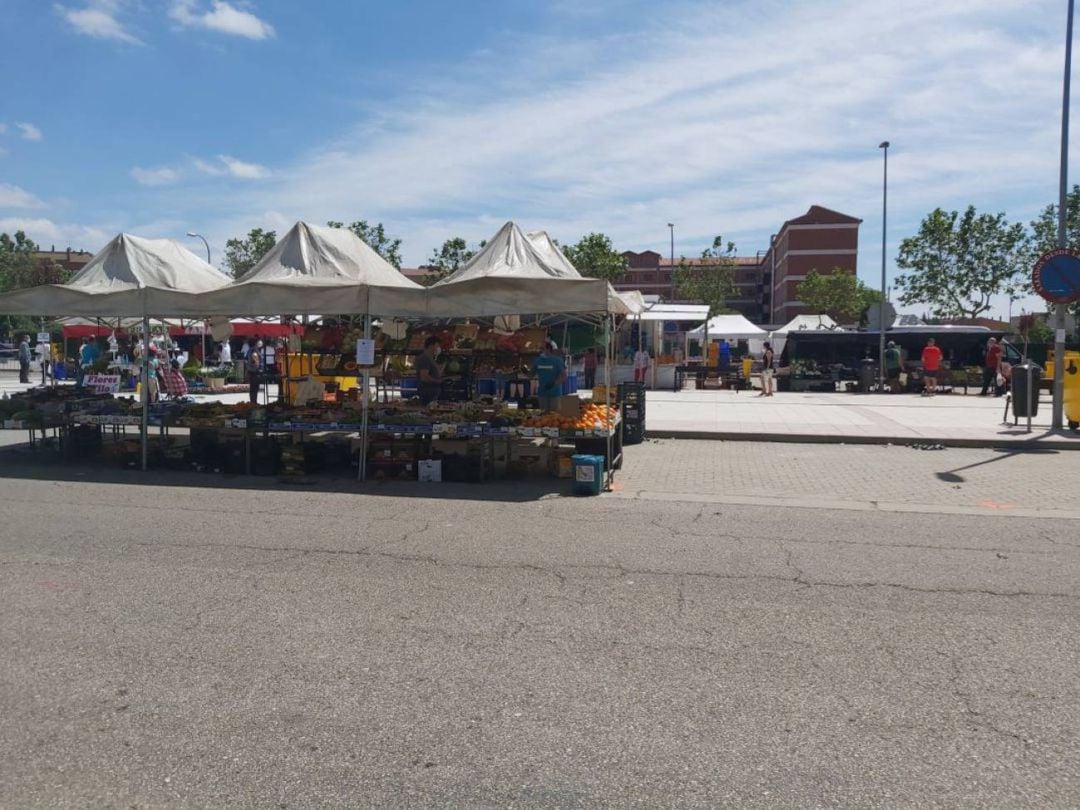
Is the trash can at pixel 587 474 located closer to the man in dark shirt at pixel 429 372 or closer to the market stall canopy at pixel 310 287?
the market stall canopy at pixel 310 287

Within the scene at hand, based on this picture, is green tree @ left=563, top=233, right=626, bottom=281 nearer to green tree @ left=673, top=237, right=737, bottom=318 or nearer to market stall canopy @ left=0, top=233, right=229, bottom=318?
green tree @ left=673, top=237, right=737, bottom=318

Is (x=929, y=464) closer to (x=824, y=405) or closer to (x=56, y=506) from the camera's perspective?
(x=824, y=405)

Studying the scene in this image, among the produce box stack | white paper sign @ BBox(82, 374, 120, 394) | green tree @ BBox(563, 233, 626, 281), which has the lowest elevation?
the produce box stack

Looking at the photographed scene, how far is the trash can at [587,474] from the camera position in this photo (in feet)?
32.2

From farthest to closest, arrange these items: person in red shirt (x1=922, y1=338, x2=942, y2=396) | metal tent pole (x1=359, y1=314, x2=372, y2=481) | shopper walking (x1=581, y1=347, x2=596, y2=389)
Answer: shopper walking (x1=581, y1=347, x2=596, y2=389) < person in red shirt (x1=922, y1=338, x2=942, y2=396) < metal tent pole (x1=359, y1=314, x2=372, y2=481)

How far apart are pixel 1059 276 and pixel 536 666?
1359 centimetres

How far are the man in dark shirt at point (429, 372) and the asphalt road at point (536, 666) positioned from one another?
5.13m

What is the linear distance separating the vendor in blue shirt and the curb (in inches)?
134

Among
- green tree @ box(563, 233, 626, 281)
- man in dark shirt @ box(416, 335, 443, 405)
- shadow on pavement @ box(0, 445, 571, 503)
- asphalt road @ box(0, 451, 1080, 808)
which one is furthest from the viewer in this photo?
green tree @ box(563, 233, 626, 281)

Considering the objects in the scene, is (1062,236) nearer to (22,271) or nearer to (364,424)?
(364,424)

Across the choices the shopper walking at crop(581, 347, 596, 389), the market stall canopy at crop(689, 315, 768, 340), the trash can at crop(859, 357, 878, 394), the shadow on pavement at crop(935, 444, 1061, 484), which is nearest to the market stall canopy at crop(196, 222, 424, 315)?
the shadow on pavement at crop(935, 444, 1061, 484)

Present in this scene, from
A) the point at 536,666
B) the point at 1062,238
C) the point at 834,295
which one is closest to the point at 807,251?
the point at 834,295

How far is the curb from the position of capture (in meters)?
14.3

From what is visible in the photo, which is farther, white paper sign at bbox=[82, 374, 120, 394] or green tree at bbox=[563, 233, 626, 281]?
green tree at bbox=[563, 233, 626, 281]
